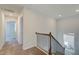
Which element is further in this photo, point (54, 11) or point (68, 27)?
point (68, 27)

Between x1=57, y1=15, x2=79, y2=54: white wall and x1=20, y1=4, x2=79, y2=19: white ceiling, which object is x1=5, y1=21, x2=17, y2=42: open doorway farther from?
x1=57, y1=15, x2=79, y2=54: white wall

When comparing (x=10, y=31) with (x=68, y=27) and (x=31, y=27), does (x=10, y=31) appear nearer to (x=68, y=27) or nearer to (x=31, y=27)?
(x=31, y=27)

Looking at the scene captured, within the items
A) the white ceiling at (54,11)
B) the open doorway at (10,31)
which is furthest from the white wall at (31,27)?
the open doorway at (10,31)

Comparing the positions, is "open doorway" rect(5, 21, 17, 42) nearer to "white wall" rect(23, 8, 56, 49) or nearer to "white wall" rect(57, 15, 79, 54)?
"white wall" rect(23, 8, 56, 49)

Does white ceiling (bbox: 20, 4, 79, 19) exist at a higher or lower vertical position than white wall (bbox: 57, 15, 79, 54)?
higher

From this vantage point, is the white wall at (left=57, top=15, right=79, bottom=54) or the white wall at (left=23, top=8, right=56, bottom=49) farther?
the white wall at (left=57, top=15, right=79, bottom=54)

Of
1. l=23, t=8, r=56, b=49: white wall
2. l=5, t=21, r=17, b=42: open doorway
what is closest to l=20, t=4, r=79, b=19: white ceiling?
l=23, t=8, r=56, b=49: white wall

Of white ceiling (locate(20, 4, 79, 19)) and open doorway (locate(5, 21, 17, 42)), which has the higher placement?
white ceiling (locate(20, 4, 79, 19))

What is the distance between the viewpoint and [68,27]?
8.13ft

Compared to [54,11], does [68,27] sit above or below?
below

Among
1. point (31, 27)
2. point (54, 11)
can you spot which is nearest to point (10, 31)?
point (31, 27)

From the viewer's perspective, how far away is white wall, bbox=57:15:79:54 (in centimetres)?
234

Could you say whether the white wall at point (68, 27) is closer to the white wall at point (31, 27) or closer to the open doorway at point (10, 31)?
the white wall at point (31, 27)

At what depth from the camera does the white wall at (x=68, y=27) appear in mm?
2345
